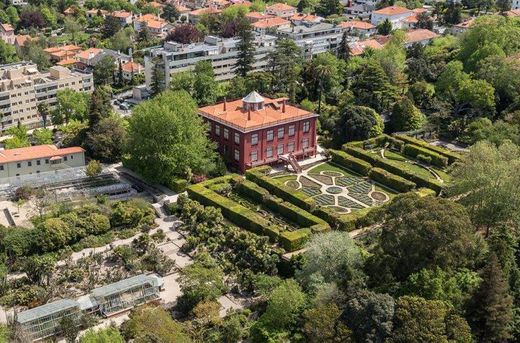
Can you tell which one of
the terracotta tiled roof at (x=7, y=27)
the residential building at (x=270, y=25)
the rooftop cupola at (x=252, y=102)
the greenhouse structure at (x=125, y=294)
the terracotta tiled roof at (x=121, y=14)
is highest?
the rooftop cupola at (x=252, y=102)

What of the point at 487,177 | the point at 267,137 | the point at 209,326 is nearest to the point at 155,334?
the point at 209,326

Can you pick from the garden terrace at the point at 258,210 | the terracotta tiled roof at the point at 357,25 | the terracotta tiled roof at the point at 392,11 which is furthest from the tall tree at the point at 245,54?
the terracotta tiled roof at the point at 392,11

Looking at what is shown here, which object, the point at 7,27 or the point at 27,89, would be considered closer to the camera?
the point at 27,89

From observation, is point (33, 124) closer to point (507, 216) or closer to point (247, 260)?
point (247, 260)

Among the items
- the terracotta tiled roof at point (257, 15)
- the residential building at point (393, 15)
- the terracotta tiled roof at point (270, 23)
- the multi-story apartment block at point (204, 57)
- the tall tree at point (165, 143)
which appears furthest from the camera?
the residential building at point (393, 15)

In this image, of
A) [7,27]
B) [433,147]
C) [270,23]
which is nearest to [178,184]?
[433,147]

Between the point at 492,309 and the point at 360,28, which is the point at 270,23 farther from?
the point at 492,309

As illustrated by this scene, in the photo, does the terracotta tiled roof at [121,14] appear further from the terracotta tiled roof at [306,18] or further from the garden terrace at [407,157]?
the garden terrace at [407,157]
